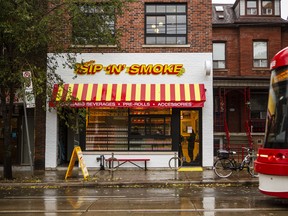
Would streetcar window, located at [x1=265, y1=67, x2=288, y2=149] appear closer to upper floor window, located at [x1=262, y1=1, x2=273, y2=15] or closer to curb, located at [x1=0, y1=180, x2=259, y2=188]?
curb, located at [x1=0, y1=180, x2=259, y2=188]

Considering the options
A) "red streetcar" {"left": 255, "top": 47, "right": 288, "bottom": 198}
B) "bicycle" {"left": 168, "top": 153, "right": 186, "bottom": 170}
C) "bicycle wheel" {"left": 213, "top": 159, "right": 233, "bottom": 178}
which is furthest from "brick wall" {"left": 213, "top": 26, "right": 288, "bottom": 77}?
"red streetcar" {"left": 255, "top": 47, "right": 288, "bottom": 198}

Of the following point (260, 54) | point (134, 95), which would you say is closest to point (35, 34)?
point (134, 95)

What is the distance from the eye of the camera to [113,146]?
17156 mm

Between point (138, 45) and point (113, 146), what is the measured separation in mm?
4506

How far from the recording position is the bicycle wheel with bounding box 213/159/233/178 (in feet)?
47.5

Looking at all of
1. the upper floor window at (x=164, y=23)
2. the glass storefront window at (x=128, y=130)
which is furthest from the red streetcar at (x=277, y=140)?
the upper floor window at (x=164, y=23)

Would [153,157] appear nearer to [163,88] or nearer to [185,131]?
[185,131]

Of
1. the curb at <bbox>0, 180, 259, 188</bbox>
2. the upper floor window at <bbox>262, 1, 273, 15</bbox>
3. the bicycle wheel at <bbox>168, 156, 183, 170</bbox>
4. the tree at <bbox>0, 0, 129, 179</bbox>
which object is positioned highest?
the upper floor window at <bbox>262, 1, 273, 15</bbox>

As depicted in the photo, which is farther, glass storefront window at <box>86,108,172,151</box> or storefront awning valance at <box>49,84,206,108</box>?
glass storefront window at <box>86,108,172,151</box>

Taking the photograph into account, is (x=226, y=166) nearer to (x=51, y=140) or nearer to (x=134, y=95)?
(x=134, y=95)

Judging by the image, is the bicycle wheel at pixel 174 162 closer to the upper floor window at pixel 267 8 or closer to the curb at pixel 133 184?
the curb at pixel 133 184

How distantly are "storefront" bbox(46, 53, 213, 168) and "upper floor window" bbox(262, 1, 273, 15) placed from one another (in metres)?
12.2

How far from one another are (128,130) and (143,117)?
857 millimetres

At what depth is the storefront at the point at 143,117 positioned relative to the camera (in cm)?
1694
